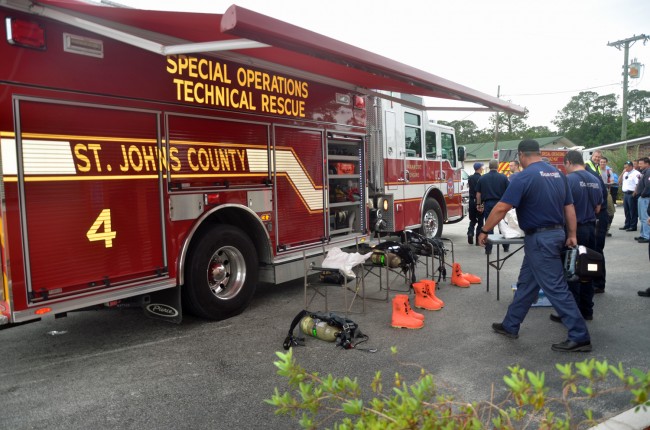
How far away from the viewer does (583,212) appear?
18.0 ft

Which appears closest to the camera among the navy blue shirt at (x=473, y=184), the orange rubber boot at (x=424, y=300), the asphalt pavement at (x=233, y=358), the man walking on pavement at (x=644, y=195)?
the asphalt pavement at (x=233, y=358)

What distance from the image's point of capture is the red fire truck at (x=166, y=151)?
3816 millimetres

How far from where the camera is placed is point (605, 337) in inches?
191

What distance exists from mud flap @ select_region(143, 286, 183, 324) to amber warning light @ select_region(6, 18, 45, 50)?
239 cm

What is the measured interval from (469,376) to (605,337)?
1753 millimetres

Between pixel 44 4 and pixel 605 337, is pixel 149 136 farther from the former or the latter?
pixel 605 337

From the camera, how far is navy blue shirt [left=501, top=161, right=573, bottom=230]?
4.52 meters

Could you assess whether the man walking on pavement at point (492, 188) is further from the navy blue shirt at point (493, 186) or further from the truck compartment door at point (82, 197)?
the truck compartment door at point (82, 197)

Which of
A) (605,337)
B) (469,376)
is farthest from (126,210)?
(605,337)

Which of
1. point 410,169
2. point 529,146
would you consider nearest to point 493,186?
point 410,169

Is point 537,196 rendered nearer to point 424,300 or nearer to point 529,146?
point 529,146

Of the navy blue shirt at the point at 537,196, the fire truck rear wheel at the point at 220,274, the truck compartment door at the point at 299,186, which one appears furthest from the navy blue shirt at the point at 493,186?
the fire truck rear wheel at the point at 220,274

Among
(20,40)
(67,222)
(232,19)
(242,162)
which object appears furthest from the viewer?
(242,162)

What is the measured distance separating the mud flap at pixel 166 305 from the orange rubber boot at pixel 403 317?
7.08 ft
